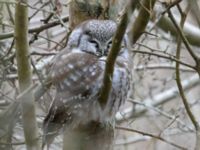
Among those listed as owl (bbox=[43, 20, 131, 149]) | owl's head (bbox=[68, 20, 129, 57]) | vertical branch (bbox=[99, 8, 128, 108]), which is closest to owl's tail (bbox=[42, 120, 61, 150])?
owl (bbox=[43, 20, 131, 149])

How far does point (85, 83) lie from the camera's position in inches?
116

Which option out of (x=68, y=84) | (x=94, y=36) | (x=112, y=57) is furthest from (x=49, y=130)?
(x=112, y=57)

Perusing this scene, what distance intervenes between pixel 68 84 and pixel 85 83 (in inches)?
3.5

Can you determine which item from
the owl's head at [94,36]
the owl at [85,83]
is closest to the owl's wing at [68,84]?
the owl at [85,83]

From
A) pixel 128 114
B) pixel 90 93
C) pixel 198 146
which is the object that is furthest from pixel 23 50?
pixel 128 114

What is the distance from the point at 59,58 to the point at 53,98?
207 millimetres

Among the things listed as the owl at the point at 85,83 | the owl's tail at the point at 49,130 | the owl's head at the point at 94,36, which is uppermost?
the owl's head at the point at 94,36

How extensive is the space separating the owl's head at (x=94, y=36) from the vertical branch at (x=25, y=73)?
31 centimetres

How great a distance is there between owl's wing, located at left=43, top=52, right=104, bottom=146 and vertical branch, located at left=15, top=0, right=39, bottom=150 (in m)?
0.10

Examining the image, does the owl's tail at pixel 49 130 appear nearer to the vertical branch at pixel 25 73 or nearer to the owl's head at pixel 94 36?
the vertical branch at pixel 25 73

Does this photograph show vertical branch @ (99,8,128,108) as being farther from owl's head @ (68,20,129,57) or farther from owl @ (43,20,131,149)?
owl's head @ (68,20,129,57)

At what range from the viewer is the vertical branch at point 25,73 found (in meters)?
2.94

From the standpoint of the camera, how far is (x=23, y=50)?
9.76 ft

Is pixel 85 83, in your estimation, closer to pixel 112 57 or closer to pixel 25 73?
pixel 25 73
